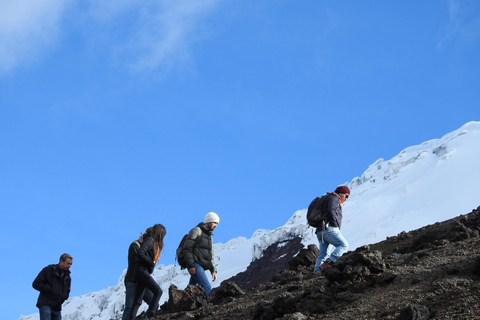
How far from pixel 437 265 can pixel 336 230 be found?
2.50 meters

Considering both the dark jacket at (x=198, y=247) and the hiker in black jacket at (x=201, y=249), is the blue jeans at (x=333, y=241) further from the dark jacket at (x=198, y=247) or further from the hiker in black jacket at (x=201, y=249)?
the dark jacket at (x=198, y=247)

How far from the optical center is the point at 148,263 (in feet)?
40.3

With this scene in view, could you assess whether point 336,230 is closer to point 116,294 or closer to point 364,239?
point 364,239

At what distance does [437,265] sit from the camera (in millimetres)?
11172

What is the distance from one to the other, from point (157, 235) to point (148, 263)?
1.79ft

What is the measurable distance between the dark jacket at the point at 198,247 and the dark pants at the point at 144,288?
809mm

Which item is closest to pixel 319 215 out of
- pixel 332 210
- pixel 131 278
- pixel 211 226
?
pixel 332 210

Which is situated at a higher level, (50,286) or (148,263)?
(50,286)

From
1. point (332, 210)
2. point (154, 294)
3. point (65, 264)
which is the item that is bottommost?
point (154, 294)

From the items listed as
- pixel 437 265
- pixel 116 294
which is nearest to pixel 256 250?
pixel 116 294

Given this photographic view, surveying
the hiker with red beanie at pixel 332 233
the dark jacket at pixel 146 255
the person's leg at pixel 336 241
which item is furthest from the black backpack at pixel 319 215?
the dark jacket at pixel 146 255

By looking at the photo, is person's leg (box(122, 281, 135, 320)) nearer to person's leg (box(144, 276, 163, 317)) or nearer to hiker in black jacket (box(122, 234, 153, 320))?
hiker in black jacket (box(122, 234, 153, 320))

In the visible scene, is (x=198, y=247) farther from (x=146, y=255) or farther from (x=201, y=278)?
(x=146, y=255)

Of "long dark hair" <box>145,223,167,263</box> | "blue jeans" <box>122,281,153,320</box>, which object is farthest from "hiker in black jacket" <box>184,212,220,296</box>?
"blue jeans" <box>122,281,153,320</box>
